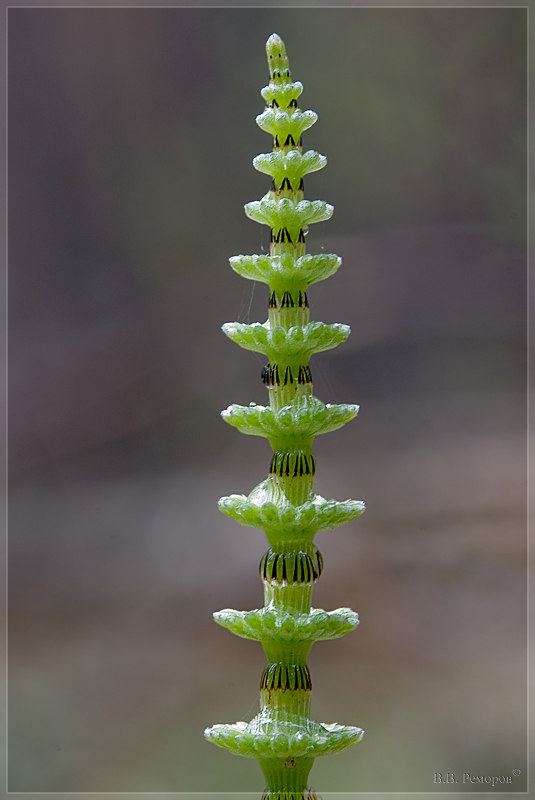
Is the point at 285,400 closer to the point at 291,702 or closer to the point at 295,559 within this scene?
the point at 295,559

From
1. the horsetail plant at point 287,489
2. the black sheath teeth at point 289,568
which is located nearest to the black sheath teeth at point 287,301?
the horsetail plant at point 287,489

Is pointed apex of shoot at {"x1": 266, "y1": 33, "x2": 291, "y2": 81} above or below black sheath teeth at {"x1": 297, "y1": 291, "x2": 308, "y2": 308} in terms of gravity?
above

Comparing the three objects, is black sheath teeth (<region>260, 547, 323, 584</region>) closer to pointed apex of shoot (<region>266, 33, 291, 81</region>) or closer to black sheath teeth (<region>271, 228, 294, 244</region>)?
black sheath teeth (<region>271, 228, 294, 244</region>)

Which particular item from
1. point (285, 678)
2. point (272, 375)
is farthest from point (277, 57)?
point (285, 678)

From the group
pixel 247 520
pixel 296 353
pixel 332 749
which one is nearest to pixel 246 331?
pixel 296 353

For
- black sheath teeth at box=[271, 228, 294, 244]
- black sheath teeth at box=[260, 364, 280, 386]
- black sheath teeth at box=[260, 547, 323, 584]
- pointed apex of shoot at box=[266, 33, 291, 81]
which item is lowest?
black sheath teeth at box=[260, 547, 323, 584]

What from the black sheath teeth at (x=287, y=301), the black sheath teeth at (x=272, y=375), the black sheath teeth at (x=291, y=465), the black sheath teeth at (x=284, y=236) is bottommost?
the black sheath teeth at (x=291, y=465)

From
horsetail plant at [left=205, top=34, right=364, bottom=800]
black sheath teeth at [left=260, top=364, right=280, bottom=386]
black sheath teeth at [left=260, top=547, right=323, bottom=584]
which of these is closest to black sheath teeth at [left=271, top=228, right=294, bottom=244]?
horsetail plant at [left=205, top=34, right=364, bottom=800]

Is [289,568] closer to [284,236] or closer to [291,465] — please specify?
[291,465]

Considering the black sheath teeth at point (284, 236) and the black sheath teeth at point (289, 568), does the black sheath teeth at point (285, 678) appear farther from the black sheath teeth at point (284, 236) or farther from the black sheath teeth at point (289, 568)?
the black sheath teeth at point (284, 236)
